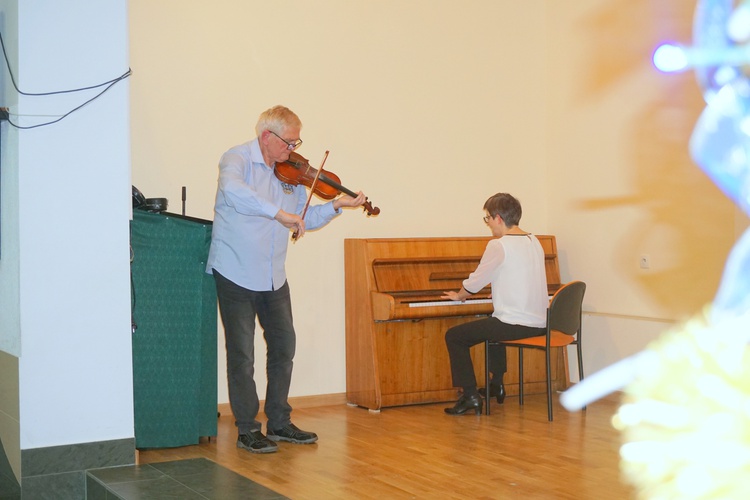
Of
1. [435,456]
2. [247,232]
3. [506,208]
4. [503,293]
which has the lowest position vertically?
[435,456]

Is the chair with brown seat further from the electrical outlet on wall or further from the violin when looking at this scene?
the violin

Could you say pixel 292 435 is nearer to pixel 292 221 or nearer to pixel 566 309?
pixel 292 221

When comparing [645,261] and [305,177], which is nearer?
[305,177]

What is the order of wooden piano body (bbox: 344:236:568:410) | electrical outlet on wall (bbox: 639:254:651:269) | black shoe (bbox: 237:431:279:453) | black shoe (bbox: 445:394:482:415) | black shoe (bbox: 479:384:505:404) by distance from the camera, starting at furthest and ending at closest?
1. electrical outlet on wall (bbox: 639:254:651:269)
2. black shoe (bbox: 479:384:505:404)
3. wooden piano body (bbox: 344:236:568:410)
4. black shoe (bbox: 445:394:482:415)
5. black shoe (bbox: 237:431:279:453)

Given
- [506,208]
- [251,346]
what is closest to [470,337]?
[506,208]

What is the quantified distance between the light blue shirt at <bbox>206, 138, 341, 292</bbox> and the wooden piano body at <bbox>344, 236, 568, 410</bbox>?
108 centimetres

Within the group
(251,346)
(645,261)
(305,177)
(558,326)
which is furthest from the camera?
(645,261)

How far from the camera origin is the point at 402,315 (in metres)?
4.96

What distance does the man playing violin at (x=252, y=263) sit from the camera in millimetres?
4004

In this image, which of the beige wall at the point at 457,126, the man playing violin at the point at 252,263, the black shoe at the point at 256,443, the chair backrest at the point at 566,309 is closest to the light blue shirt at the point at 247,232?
the man playing violin at the point at 252,263

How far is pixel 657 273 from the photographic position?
17.4 ft

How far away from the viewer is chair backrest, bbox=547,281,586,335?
15.6 ft

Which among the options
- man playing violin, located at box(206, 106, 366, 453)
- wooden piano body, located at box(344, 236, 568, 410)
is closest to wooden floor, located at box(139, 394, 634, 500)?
wooden piano body, located at box(344, 236, 568, 410)

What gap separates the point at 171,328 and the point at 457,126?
104 inches
